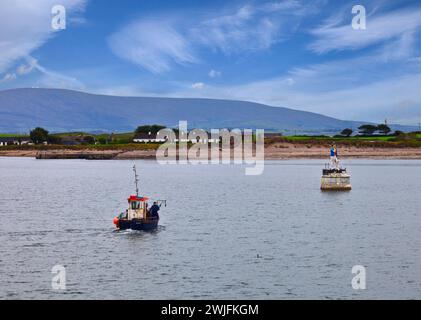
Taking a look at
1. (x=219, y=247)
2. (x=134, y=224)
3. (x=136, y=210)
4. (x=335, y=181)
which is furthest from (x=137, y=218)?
(x=335, y=181)

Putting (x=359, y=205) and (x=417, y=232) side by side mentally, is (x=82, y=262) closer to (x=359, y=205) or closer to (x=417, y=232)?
(x=417, y=232)

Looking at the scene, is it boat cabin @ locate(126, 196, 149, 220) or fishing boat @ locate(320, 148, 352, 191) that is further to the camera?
fishing boat @ locate(320, 148, 352, 191)

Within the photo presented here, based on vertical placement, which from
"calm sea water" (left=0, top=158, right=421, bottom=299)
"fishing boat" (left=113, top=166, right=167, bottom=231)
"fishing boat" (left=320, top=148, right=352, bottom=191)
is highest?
"fishing boat" (left=320, top=148, right=352, bottom=191)

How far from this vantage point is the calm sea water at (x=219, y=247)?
34.8 metres

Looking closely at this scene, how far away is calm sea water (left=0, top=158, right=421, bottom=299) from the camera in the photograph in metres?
34.8

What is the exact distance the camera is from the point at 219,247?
149 ft

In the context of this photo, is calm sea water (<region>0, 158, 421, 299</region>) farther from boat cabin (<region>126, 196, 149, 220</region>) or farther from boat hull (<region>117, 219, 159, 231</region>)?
boat cabin (<region>126, 196, 149, 220</region>)

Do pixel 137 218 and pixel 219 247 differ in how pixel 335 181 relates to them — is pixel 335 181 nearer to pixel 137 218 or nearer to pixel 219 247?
pixel 137 218

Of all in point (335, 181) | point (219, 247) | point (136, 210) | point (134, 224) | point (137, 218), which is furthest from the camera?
point (335, 181)

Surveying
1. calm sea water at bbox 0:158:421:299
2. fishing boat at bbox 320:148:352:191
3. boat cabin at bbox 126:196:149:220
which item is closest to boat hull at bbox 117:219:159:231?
boat cabin at bbox 126:196:149:220

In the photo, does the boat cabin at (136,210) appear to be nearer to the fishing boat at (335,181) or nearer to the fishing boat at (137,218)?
the fishing boat at (137,218)

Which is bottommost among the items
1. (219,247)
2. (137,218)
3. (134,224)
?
(219,247)

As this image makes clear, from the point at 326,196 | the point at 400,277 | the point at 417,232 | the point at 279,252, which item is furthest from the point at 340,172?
the point at 400,277

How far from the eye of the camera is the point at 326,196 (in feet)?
270
